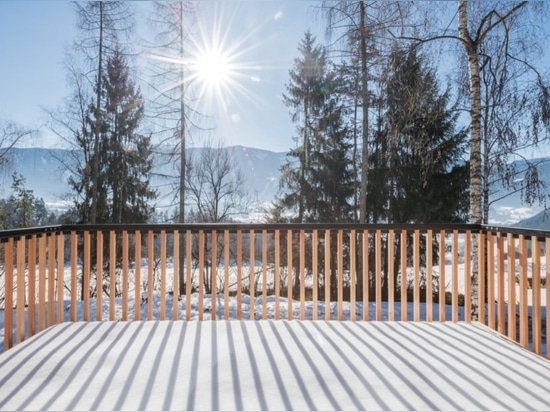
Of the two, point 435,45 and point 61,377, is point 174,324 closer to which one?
point 61,377

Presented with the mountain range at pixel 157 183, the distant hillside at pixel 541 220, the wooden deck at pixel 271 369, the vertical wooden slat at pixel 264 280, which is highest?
the mountain range at pixel 157 183

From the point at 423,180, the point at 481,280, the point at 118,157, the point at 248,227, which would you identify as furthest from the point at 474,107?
the point at 118,157

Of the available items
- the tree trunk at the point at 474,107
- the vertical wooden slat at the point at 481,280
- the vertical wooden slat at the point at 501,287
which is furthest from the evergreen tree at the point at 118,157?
the vertical wooden slat at the point at 501,287

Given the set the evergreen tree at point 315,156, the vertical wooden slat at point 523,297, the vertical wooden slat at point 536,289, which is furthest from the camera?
the evergreen tree at point 315,156

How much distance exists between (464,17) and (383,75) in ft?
3.79

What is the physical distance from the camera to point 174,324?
2742mm

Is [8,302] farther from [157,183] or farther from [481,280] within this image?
[157,183]

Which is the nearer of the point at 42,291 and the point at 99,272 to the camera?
the point at 42,291

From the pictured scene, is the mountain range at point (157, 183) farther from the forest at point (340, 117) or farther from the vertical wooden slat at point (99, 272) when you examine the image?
the vertical wooden slat at point (99, 272)

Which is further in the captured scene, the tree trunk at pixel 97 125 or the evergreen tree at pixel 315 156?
the evergreen tree at pixel 315 156

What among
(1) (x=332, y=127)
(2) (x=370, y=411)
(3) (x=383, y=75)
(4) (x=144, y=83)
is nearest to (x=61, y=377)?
(2) (x=370, y=411)

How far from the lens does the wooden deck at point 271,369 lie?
164 centimetres

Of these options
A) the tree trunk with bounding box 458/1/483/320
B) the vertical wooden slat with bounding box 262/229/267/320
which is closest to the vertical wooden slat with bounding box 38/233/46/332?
the vertical wooden slat with bounding box 262/229/267/320

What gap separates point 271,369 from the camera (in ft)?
6.47
